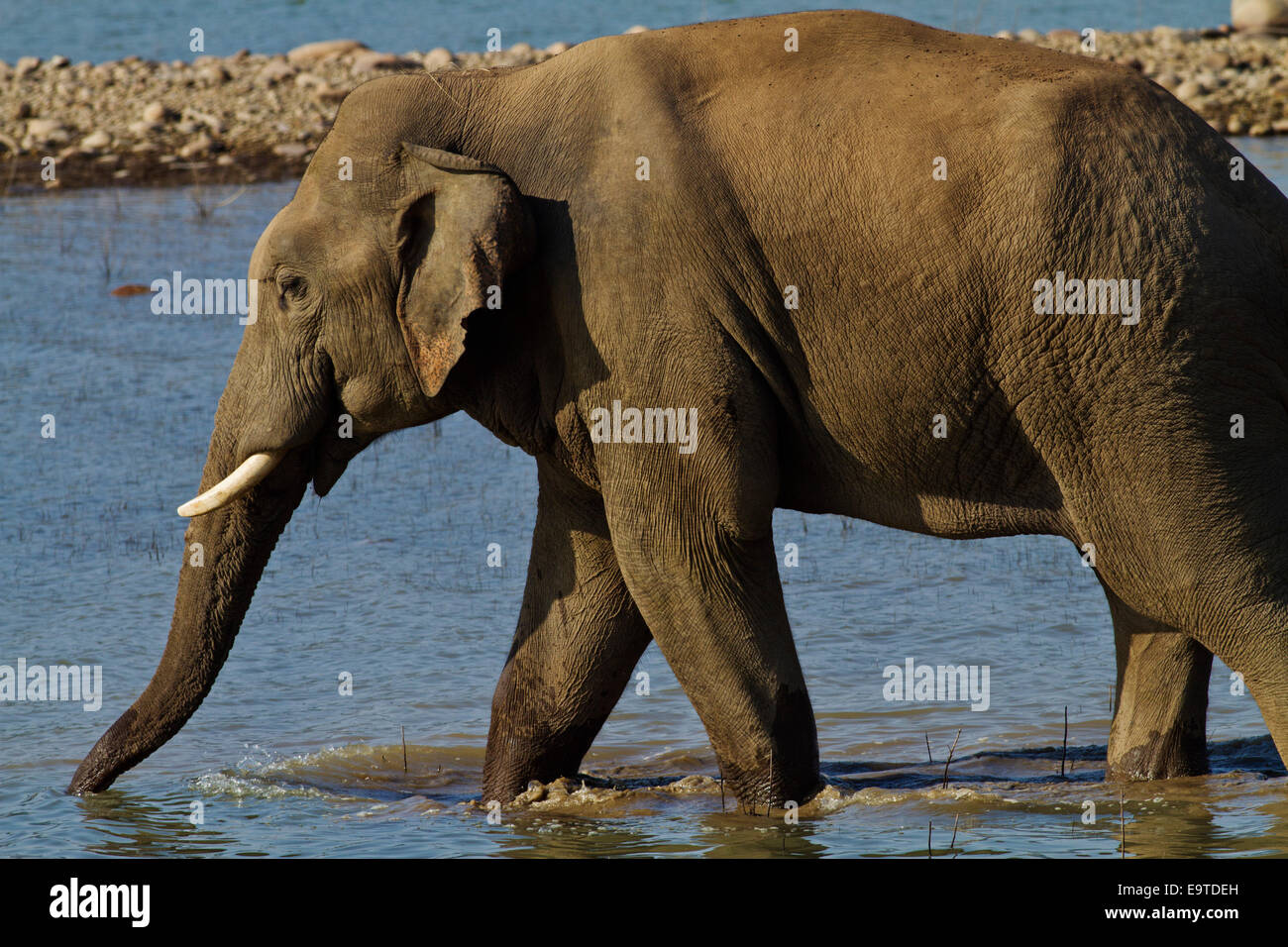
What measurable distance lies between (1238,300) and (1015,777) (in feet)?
7.66

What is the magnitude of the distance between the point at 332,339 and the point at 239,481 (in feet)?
1.95

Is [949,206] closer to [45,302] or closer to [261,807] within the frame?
[261,807]

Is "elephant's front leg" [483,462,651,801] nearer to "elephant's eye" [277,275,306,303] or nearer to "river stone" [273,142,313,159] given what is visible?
"elephant's eye" [277,275,306,303]

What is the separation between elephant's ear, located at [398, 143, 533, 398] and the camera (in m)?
6.02

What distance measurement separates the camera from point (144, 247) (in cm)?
A: 1883

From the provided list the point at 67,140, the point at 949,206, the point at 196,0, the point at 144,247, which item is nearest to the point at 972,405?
the point at 949,206

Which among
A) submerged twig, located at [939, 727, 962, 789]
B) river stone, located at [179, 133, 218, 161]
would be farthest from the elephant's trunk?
river stone, located at [179, 133, 218, 161]

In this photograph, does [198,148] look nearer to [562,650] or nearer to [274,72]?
[274,72]

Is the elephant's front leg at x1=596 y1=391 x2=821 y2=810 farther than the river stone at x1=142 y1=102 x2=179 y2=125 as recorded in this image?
No

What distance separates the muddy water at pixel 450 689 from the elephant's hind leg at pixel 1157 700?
0.11 metres
